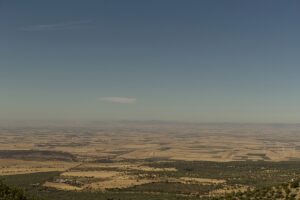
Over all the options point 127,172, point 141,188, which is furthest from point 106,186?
point 127,172

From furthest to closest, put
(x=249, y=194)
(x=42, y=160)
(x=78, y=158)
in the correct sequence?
(x=78, y=158), (x=42, y=160), (x=249, y=194)

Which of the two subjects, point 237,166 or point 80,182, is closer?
point 80,182

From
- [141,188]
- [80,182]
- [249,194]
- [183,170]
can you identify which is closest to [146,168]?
[183,170]

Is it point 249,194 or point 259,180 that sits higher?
point 249,194

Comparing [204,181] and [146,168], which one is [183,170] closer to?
[146,168]

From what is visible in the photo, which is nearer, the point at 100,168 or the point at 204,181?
the point at 204,181

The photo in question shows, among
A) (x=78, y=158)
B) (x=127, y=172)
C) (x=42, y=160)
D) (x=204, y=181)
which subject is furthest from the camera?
(x=78, y=158)

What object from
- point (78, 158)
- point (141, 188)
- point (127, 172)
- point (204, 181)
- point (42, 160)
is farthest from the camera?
point (78, 158)

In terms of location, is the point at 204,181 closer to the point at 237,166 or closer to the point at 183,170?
the point at 183,170

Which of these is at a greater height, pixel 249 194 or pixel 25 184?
pixel 249 194
